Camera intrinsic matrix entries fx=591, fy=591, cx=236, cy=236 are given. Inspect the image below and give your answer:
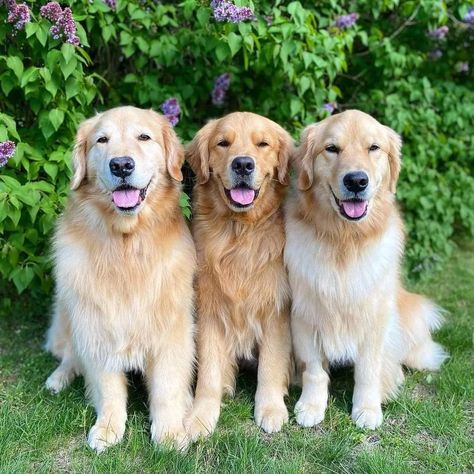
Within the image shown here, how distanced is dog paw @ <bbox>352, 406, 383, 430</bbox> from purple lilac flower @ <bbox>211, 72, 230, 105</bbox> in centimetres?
245

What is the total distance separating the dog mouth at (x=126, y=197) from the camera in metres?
2.87

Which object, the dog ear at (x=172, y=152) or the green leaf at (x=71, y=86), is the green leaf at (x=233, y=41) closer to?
the dog ear at (x=172, y=152)

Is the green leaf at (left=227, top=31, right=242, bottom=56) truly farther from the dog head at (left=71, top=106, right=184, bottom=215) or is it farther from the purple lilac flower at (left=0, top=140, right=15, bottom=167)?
the purple lilac flower at (left=0, top=140, right=15, bottom=167)

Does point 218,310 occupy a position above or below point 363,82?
below

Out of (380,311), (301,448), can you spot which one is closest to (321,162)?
(380,311)

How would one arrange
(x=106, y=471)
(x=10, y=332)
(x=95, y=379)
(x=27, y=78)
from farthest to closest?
(x=10, y=332)
(x=27, y=78)
(x=95, y=379)
(x=106, y=471)

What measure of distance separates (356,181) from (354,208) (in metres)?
0.15

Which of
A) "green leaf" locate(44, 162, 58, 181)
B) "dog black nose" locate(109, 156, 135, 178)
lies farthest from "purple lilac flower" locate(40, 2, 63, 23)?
"dog black nose" locate(109, 156, 135, 178)

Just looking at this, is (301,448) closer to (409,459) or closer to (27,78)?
(409,459)

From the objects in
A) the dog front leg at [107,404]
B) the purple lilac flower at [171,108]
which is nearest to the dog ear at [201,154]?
the purple lilac flower at [171,108]

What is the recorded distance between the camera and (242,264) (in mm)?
3191

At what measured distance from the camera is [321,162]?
3.04 metres

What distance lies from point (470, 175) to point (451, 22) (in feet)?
4.78

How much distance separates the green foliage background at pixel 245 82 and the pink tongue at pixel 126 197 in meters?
0.84
